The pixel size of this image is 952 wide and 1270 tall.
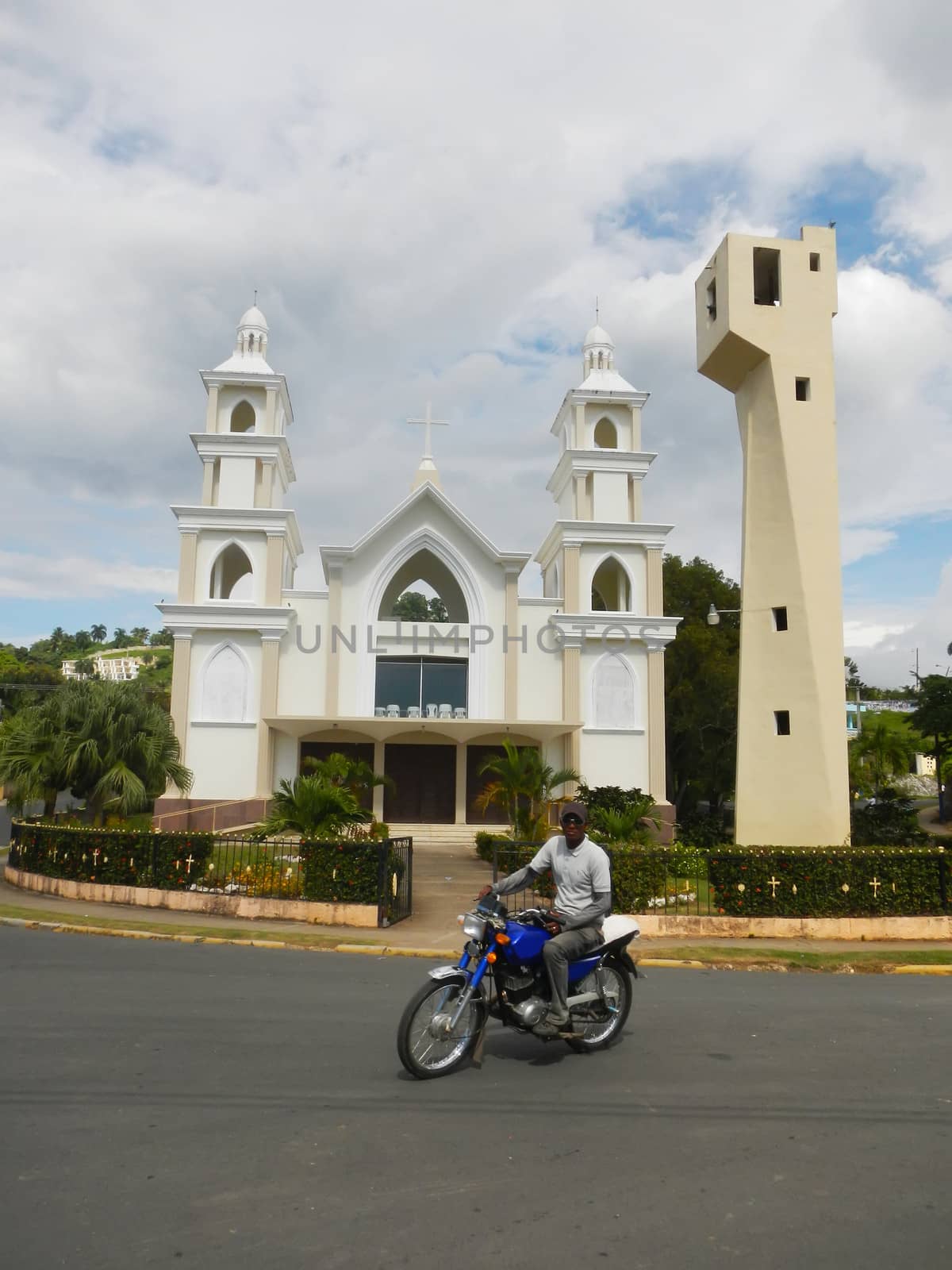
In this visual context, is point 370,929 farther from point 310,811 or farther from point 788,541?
point 788,541

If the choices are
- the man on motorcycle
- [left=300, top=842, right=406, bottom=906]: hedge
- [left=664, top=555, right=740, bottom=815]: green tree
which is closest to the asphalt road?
the man on motorcycle

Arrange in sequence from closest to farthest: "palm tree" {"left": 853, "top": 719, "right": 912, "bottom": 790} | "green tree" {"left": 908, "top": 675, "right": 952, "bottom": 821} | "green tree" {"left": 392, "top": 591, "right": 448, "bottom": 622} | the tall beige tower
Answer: the tall beige tower, "green tree" {"left": 908, "top": 675, "right": 952, "bottom": 821}, "palm tree" {"left": 853, "top": 719, "right": 912, "bottom": 790}, "green tree" {"left": 392, "top": 591, "right": 448, "bottom": 622}

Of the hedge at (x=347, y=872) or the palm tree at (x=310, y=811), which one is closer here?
the hedge at (x=347, y=872)

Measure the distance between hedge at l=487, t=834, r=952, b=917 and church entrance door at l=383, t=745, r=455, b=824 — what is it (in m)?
17.0

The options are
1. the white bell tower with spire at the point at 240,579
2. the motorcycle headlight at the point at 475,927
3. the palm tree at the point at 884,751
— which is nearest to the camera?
the motorcycle headlight at the point at 475,927

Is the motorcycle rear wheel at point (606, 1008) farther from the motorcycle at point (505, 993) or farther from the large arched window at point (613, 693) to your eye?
the large arched window at point (613, 693)

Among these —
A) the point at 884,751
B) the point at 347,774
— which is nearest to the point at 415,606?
the point at 884,751

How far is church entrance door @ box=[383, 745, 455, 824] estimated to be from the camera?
97.5ft

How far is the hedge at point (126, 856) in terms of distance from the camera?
46.4ft

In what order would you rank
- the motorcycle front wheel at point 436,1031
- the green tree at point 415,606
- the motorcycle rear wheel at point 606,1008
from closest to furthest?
the motorcycle front wheel at point 436,1031 < the motorcycle rear wheel at point 606,1008 < the green tree at point 415,606

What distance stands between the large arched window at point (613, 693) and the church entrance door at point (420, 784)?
4616 mm

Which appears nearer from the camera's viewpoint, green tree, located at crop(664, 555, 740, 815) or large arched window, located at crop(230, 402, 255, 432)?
large arched window, located at crop(230, 402, 255, 432)

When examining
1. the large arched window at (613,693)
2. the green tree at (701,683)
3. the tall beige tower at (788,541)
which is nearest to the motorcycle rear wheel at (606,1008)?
the tall beige tower at (788,541)

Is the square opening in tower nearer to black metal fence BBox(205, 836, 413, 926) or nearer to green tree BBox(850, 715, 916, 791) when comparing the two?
black metal fence BBox(205, 836, 413, 926)
